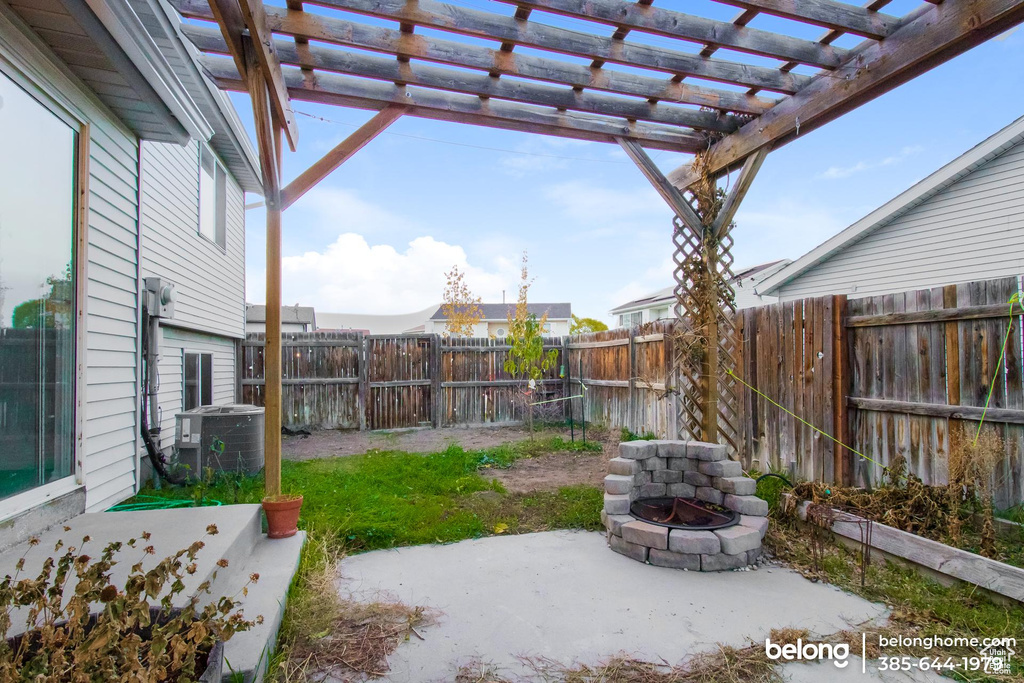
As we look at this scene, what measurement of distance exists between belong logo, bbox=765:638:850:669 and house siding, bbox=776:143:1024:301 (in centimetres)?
744

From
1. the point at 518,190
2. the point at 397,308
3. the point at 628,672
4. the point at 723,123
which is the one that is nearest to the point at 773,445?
the point at 723,123

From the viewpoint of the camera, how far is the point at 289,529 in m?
3.35

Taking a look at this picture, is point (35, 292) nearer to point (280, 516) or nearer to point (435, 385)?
point (280, 516)

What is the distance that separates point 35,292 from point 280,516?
185cm

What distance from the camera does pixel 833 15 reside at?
2.91 meters

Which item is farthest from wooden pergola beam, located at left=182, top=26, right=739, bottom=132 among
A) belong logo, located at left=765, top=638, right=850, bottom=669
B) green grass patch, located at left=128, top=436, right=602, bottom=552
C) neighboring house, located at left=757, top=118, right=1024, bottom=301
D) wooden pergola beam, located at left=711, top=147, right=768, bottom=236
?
neighboring house, located at left=757, top=118, right=1024, bottom=301

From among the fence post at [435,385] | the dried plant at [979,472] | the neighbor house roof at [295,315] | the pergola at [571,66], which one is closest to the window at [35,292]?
the pergola at [571,66]

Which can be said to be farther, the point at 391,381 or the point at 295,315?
the point at 295,315

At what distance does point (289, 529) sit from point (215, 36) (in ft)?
10.2

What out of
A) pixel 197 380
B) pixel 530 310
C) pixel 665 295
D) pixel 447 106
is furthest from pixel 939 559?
pixel 530 310

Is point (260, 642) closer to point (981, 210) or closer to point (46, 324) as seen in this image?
point (46, 324)

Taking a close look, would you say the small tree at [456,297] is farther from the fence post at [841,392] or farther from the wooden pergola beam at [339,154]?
the fence post at [841,392]

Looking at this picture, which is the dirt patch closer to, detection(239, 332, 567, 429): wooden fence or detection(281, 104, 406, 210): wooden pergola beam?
detection(239, 332, 567, 429): wooden fence

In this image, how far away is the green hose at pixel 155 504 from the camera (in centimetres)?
360
